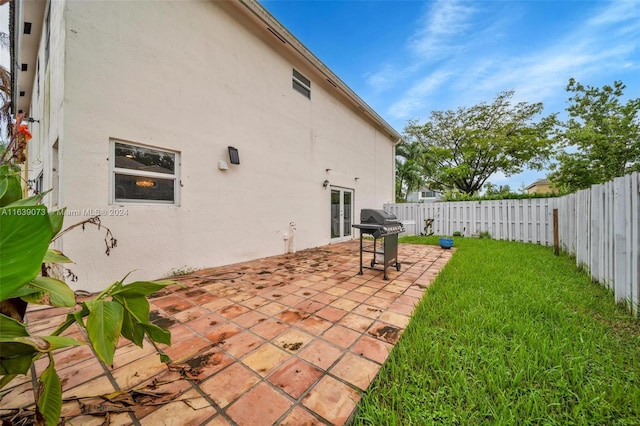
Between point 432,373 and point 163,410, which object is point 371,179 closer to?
point 432,373

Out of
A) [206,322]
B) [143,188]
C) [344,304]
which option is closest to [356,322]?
[344,304]

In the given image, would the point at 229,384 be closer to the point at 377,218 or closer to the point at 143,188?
the point at 377,218

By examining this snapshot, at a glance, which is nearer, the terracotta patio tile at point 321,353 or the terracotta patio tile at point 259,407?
the terracotta patio tile at point 259,407

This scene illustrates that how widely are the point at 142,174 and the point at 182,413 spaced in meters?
3.68

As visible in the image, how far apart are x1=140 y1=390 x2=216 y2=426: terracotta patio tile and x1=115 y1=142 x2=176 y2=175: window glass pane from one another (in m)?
3.59

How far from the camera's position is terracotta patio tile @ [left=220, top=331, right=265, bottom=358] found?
1935 mm

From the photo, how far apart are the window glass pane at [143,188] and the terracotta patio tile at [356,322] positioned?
364 cm

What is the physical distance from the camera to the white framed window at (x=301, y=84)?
6596mm

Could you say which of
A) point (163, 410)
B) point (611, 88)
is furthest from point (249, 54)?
point (611, 88)

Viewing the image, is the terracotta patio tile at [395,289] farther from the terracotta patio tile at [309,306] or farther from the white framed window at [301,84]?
the white framed window at [301,84]

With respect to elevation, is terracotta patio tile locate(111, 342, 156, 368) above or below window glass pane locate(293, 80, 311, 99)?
below

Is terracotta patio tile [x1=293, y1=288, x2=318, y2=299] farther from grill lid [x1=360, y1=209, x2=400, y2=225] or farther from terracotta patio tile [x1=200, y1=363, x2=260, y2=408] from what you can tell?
grill lid [x1=360, y1=209, x2=400, y2=225]

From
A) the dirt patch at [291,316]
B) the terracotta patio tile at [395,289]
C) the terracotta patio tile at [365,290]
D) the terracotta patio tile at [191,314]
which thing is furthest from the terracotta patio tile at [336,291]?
the terracotta patio tile at [191,314]

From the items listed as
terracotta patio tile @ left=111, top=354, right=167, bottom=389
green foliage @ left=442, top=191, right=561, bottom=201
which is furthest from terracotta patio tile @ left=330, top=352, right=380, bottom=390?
green foliage @ left=442, top=191, right=561, bottom=201
